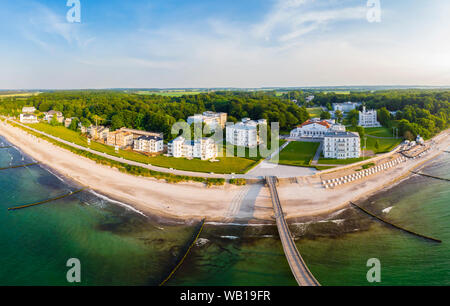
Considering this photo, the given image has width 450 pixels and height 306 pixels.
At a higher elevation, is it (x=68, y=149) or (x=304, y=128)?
(x=304, y=128)

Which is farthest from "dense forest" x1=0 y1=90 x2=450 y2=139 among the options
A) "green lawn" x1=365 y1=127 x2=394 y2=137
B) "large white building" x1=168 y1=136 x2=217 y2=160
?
"large white building" x1=168 y1=136 x2=217 y2=160

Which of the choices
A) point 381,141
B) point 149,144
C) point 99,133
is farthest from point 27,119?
point 381,141

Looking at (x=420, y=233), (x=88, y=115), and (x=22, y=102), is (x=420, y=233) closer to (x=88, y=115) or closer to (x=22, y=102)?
(x=88, y=115)

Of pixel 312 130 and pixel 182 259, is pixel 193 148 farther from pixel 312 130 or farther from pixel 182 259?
pixel 312 130

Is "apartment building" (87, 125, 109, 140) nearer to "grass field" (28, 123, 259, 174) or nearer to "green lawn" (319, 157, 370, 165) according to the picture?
"grass field" (28, 123, 259, 174)

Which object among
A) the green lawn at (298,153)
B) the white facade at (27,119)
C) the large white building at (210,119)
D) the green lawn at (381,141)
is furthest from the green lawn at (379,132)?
the white facade at (27,119)

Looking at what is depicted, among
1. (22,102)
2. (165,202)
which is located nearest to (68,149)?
(165,202)
